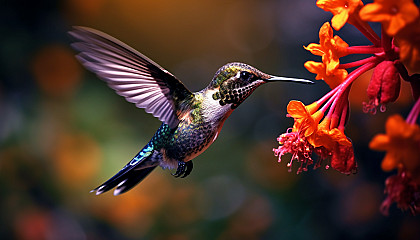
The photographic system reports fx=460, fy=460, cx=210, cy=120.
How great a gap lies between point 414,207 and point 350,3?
348mm

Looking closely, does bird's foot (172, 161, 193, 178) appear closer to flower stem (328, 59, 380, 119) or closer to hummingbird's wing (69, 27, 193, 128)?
hummingbird's wing (69, 27, 193, 128)

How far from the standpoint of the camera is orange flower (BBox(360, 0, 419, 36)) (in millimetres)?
617

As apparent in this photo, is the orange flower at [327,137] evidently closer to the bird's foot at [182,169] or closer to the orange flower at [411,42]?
the orange flower at [411,42]

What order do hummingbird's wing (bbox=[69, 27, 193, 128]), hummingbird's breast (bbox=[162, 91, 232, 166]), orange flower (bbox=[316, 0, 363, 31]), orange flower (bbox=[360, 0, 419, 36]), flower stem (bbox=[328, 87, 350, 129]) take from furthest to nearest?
hummingbird's breast (bbox=[162, 91, 232, 166]), hummingbird's wing (bbox=[69, 27, 193, 128]), flower stem (bbox=[328, 87, 350, 129]), orange flower (bbox=[316, 0, 363, 31]), orange flower (bbox=[360, 0, 419, 36])

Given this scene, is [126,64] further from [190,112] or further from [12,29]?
[12,29]

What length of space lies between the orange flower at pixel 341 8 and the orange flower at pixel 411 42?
4.1 inches

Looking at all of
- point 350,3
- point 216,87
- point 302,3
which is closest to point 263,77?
point 216,87

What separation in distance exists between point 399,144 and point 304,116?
215 millimetres

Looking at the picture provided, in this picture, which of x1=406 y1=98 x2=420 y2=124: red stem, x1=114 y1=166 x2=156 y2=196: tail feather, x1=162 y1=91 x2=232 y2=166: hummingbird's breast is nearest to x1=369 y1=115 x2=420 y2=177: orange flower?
x1=406 y1=98 x2=420 y2=124: red stem

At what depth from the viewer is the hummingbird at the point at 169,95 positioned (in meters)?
0.98

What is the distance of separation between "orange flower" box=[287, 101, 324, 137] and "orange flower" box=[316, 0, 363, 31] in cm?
16

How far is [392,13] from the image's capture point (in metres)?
0.65

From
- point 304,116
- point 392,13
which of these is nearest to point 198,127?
Answer: point 304,116

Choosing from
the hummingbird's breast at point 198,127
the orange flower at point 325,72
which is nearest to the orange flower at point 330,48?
the orange flower at point 325,72
